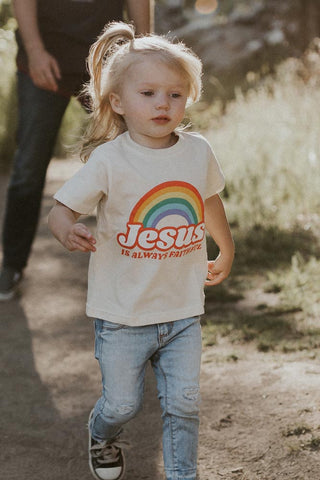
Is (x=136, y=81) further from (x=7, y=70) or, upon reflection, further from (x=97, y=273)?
(x=7, y=70)

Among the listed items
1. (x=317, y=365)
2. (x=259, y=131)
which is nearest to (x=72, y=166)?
(x=259, y=131)

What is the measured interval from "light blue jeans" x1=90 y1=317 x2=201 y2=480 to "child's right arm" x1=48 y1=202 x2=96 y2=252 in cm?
32

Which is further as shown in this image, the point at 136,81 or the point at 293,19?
the point at 293,19

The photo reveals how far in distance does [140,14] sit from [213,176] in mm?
1455

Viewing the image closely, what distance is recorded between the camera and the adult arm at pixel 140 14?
3.52m

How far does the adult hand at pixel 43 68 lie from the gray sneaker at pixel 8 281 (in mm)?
1141

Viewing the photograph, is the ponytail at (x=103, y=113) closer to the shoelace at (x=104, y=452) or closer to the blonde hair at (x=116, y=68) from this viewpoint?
the blonde hair at (x=116, y=68)

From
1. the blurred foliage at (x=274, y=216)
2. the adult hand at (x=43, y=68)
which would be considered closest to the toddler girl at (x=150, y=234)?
the blurred foliage at (x=274, y=216)

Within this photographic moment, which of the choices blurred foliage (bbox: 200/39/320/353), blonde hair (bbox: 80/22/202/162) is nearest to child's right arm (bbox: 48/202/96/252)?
blonde hair (bbox: 80/22/202/162)

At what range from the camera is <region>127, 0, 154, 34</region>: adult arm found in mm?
3516

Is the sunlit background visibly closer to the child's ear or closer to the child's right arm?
the child's ear

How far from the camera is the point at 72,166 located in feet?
26.9

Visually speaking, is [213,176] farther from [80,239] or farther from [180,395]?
[180,395]

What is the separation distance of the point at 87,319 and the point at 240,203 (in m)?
2.05
